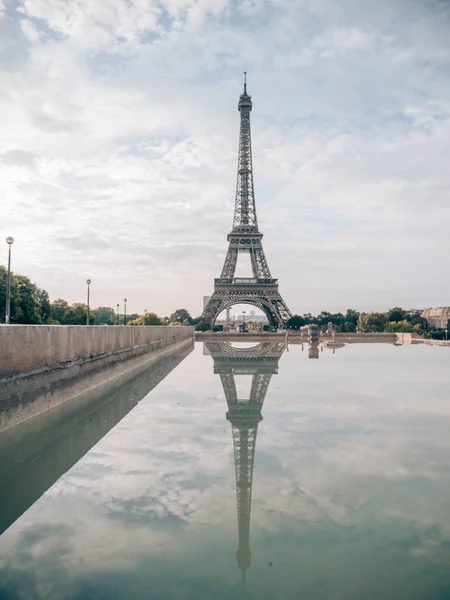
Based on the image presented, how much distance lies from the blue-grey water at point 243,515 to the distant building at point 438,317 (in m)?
156

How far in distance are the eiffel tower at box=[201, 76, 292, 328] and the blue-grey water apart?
73.3 meters

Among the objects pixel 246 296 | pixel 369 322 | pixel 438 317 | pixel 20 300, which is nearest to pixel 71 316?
pixel 246 296

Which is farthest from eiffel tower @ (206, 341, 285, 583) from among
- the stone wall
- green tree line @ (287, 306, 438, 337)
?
green tree line @ (287, 306, 438, 337)

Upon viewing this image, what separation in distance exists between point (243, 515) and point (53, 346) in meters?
8.07

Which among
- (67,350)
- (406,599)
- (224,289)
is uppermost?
(224,289)

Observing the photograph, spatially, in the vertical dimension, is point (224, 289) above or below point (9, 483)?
above

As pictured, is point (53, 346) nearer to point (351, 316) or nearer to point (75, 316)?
point (75, 316)

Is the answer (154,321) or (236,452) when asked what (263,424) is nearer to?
(236,452)

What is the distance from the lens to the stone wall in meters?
9.72

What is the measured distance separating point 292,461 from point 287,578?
11.1ft

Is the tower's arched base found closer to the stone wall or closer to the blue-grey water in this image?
the stone wall

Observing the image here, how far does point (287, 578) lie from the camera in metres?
4.11

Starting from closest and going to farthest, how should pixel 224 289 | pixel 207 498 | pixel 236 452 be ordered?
1. pixel 207 498
2. pixel 236 452
3. pixel 224 289

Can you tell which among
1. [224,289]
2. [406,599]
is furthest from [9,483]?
[224,289]
